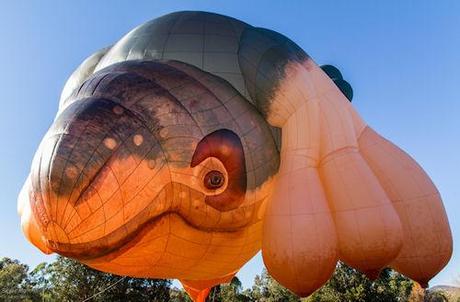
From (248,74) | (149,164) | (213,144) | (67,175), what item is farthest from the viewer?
(248,74)

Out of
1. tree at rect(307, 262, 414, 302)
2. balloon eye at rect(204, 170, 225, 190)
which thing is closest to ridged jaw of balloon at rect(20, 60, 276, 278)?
balloon eye at rect(204, 170, 225, 190)

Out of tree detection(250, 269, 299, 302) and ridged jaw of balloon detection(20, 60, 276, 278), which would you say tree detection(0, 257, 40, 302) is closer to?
tree detection(250, 269, 299, 302)

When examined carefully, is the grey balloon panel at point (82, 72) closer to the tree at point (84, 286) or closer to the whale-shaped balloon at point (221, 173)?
the whale-shaped balloon at point (221, 173)

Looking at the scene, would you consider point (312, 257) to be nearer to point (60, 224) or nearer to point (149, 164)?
point (149, 164)

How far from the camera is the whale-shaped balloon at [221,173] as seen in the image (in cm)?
356

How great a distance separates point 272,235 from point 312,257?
0.39 meters

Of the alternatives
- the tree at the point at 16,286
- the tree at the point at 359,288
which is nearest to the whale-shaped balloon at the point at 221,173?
the tree at the point at 359,288

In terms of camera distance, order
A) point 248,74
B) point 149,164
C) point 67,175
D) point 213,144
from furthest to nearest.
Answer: point 248,74 → point 213,144 → point 149,164 → point 67,175

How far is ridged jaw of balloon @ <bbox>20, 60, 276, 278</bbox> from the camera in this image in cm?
344

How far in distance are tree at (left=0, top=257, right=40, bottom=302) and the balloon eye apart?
25771mm

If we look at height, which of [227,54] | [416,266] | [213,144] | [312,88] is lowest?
[416,266]

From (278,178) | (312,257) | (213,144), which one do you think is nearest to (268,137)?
(278,178)

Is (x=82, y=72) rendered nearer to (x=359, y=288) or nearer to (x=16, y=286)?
(x=359, y=288)

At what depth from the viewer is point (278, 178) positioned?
168 inches
